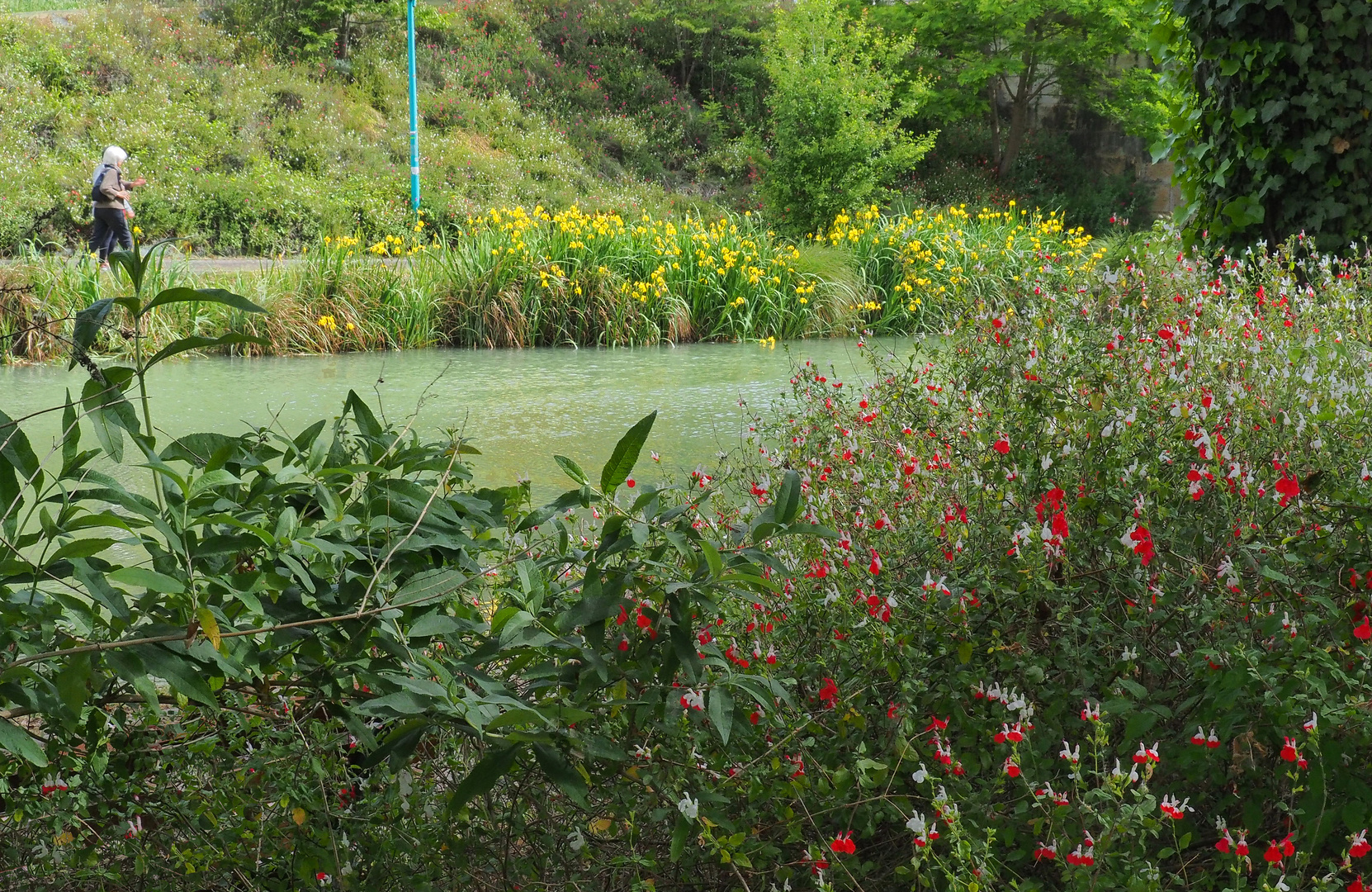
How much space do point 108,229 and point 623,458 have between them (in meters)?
15.2

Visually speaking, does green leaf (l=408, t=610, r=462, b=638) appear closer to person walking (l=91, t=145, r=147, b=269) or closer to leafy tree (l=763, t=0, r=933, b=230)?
person walking (l=91, t=145, r=147, b=269)

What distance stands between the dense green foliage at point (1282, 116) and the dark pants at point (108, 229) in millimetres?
12388

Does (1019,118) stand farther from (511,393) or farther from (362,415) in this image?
(362,415)

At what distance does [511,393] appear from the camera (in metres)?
8.16

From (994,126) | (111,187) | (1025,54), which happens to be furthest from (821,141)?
(994,126)

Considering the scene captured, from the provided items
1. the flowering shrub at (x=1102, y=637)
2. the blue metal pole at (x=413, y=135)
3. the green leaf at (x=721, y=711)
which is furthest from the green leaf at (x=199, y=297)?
the blue metal pole at (x=413, y=135)

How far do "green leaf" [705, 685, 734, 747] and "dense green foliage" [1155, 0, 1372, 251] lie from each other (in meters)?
5.20

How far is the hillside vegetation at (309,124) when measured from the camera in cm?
1925

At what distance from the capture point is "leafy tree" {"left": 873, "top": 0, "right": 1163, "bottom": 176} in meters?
22.8

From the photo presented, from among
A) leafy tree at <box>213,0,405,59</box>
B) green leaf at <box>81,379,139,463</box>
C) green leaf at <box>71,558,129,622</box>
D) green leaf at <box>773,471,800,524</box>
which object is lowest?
green leaf at <box>71,558,129,622</box>

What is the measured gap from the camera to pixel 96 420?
1486 mm

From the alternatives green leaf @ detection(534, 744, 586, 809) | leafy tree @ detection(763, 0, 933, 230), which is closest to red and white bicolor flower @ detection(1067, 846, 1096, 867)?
green leaf @ detection(534, 744, 586, 809)

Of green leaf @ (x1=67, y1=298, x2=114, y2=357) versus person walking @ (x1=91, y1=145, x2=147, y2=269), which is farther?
person walking @ (x1=91, y1=145, x2=147, y2=269)

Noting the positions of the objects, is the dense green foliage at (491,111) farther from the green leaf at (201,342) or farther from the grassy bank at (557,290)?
the green leaf at (201,342)
